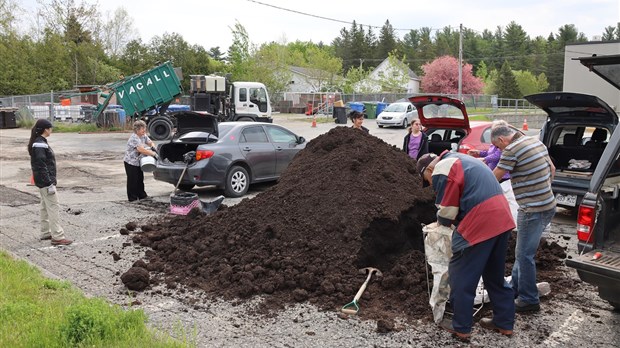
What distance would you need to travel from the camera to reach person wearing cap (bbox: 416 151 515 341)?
4520 millimetres

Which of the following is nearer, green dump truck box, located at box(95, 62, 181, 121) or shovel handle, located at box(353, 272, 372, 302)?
shovel handle, located at box(353, 272, 372, 302)

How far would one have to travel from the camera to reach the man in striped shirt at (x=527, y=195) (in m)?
5.19

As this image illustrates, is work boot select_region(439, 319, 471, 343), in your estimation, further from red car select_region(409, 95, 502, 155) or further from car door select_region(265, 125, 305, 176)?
car door select_region(265, 125, 305, 176)

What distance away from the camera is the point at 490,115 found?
37750mm

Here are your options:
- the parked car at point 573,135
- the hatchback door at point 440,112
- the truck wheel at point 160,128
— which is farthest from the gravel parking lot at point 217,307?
the truck wheel at point 160,128

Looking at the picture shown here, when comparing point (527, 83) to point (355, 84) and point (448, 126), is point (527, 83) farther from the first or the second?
point (448, 126)

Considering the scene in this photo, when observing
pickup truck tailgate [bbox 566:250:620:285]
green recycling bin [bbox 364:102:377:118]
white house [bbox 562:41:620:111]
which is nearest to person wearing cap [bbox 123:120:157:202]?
pickup truck tailgate [bbox 566:250:620:285]

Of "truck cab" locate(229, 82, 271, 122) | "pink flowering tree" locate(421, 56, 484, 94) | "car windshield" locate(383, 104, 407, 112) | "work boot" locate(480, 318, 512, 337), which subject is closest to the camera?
"work boot" locate(480, 318, 512, 337)

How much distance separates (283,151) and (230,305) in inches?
272

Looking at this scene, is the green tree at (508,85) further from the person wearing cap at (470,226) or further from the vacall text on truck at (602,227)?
the person wearing cap at (470,226)

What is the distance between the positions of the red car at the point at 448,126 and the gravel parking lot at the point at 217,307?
204 cm

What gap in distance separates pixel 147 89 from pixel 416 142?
18.6m

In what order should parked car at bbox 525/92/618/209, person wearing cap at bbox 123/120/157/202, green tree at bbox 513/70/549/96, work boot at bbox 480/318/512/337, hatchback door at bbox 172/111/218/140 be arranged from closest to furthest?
1. work boot at bbox 480/318/512/337
2. parked car at bbox 525/92/618/209
3. person wearing cap at bbox 123/120/157/202
4. hatchback door at bbox 172/111/218/140
5. green tree at bbox 513/70/549/96

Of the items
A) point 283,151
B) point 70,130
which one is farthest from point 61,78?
point 283,151
